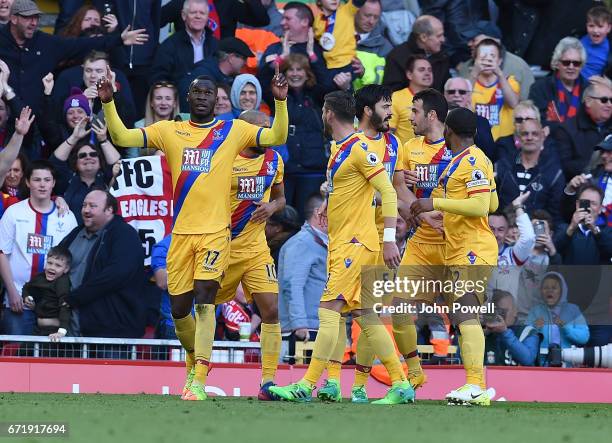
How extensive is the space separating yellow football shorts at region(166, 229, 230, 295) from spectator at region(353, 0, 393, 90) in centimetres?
619

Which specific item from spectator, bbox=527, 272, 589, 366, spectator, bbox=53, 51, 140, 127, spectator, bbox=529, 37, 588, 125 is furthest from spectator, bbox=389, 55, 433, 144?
spectator, bbox=53, 51, 140, 127

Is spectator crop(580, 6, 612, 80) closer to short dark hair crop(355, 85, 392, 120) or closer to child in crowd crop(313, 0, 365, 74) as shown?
child in crowd crop(313, 0, 365, 74)

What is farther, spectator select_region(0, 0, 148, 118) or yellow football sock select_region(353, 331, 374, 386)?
spectator select_region(0, 0, 148, 118)

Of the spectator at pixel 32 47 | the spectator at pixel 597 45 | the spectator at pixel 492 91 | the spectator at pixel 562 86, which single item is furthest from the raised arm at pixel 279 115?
the spectator at pixel 597 45

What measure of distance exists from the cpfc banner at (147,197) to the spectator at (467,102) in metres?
3.51

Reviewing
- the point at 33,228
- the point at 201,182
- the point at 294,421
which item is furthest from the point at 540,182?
the point at 294,421

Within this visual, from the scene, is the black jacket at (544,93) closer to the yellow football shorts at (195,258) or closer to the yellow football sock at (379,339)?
the yellow football sock at (379,339)

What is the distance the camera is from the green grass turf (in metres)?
7.68

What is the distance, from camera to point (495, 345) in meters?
14.2

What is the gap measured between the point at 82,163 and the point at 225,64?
227 cm

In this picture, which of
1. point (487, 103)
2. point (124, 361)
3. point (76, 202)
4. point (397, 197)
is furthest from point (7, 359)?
point (487, 103)

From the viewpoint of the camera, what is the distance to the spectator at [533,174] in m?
16.4

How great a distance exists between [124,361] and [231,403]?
9.37 ft

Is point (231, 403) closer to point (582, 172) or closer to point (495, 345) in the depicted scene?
point (495, 345)
